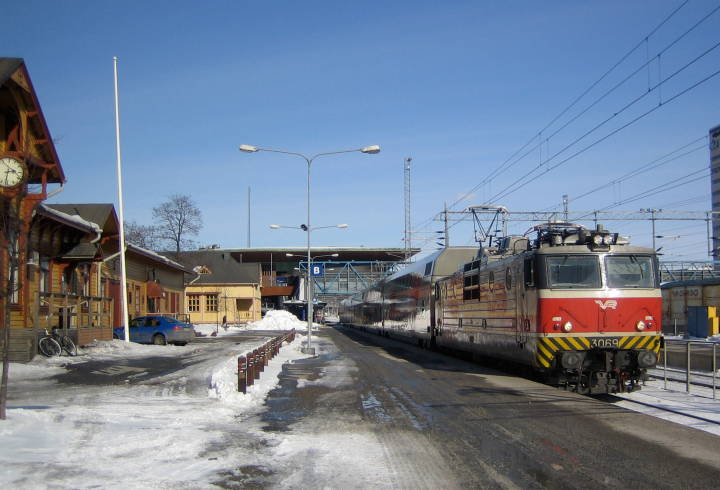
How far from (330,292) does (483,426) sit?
95370 mm

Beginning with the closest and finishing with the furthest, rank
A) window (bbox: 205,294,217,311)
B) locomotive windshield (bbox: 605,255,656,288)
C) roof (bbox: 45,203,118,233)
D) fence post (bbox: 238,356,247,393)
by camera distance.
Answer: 1. fence post (bbox: 238,356,247,393)
2. locomotive windshield (bbox: 605,255,656,288)
3. roof (bbox: 45,203,118,233)
4. window (bbox: 205,294,217,311)

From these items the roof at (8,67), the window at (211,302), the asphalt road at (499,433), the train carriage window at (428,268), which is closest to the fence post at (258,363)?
the asphalt road at (499,433)

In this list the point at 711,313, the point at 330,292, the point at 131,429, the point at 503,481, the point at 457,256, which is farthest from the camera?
the point at 330,292

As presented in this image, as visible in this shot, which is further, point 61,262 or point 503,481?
point 61,262

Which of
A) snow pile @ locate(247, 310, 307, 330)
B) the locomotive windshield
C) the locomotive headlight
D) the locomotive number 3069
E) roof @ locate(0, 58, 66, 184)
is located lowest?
snow pile @ locate(247, 310, 307, 330)

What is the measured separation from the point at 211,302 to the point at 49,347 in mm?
52294

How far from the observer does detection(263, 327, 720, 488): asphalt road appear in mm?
7105

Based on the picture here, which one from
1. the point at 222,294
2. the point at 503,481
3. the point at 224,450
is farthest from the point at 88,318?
the point at 222,294

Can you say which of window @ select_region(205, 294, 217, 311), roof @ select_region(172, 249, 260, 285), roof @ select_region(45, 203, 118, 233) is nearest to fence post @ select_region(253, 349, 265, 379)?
roof @ select_region(45, 203, 118, 233)

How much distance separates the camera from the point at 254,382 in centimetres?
1528

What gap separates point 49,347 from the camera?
20.5 m

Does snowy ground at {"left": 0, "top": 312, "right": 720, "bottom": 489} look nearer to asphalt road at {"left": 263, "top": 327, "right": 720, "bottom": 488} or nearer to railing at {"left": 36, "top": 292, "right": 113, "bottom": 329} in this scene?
asphalt road at {"left": 263, "top": 327, "right": 720, "bottom": 488}

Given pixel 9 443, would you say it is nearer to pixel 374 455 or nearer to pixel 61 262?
pixel 374 455

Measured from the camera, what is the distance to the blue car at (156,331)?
31.3 m
